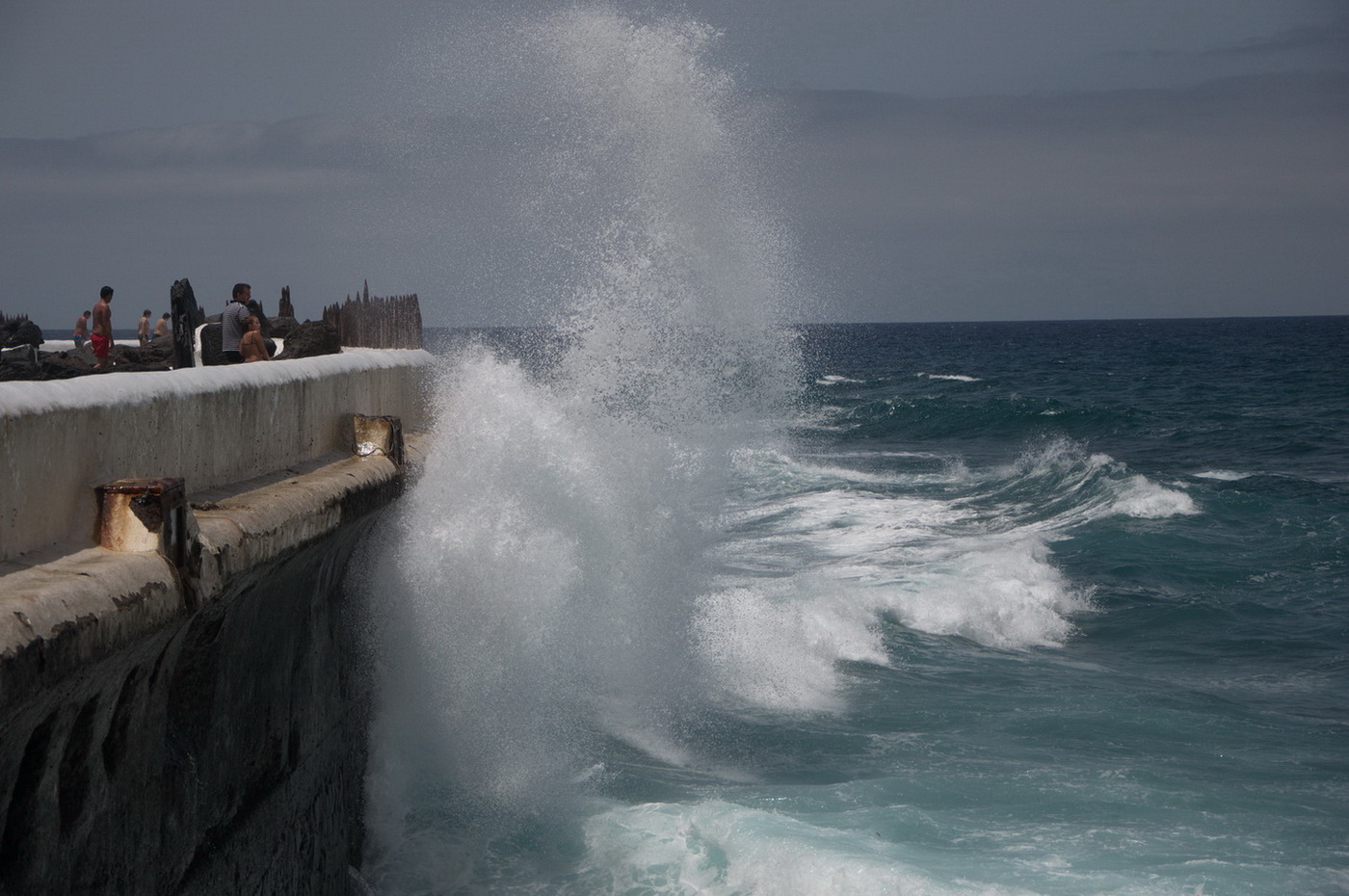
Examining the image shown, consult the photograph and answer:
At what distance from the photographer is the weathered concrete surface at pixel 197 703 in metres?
3.05

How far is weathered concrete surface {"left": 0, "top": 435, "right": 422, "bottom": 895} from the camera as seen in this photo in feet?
10.0

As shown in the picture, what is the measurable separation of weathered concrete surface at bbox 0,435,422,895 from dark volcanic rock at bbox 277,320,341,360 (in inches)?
77.1

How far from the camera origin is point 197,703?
418 centimetres

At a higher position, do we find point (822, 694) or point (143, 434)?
point (143, 434)

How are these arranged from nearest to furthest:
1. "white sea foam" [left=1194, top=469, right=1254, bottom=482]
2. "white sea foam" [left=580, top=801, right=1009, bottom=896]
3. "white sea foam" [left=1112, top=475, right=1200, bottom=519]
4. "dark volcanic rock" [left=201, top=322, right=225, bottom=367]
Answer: "white sea foam" [left=580, top=801, right=1009, bottom=896], "dark volcanic rock" [left=201, top=322, right=225, bottom=367], "white sea foam" [left=1112, top=475, right=1200, bottom=519], "white sea foam" [left=1194, top=469, right=1254, bottom=482]

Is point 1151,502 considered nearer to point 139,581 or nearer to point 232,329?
point 232,329

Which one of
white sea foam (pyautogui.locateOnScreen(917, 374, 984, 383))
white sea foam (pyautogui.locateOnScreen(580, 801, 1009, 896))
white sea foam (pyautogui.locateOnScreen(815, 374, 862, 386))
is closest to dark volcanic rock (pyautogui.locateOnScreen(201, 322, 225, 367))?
white sea foam (pyautogui.locateOnScreen(580, 801, 1009, 896))

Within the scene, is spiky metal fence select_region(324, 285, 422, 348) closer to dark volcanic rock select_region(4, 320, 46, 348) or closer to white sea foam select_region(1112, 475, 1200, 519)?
dark volcanic rock select_region(4, 320, 46, 348)

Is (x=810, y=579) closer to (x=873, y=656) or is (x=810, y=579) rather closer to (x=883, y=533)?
(x=873, y=656)

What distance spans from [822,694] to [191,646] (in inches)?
281

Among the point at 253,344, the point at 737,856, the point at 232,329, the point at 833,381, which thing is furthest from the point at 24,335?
the point at 833,381

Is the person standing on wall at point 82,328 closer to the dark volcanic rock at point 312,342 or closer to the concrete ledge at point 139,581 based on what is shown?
the dark volcanic rock at point 312,342

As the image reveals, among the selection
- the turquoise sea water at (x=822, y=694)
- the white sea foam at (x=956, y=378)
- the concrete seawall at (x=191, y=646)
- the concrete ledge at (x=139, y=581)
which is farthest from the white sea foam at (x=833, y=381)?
the concrete ledge at (x=139, y=581)

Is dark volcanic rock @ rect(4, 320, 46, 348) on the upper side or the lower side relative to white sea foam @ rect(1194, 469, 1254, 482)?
upper
